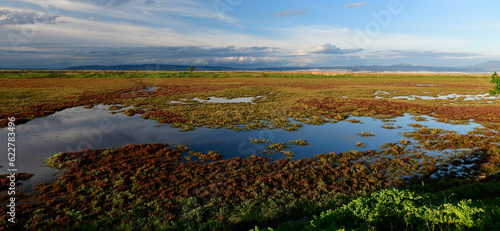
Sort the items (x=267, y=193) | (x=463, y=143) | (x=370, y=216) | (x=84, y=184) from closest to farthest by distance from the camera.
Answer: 1. (x=370, y=216)
2. (x=267, y=193)
3. (x=84, y=184)
4. (x=463, y=143)

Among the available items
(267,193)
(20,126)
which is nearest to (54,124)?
(20,126)

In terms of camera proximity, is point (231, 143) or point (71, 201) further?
point (231, 143)

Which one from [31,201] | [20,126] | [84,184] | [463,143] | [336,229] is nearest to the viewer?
[336,229]

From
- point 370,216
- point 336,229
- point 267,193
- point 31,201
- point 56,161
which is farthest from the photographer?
point 56,161

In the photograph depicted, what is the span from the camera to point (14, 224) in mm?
9172

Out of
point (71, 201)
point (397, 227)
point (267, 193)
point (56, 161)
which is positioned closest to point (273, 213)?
point (267, 193)

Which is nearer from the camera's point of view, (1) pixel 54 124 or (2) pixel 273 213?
(2) pixel 273 213

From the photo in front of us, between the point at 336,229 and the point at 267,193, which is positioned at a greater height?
the point at 336,229

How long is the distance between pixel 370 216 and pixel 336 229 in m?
1.44

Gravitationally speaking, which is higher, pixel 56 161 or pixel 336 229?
pixel 336 229

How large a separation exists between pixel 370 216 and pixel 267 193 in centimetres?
567

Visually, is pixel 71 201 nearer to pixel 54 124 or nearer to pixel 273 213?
pixel 273 213

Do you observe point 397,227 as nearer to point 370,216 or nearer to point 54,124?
point 370,216

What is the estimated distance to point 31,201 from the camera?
1084 centimetres
